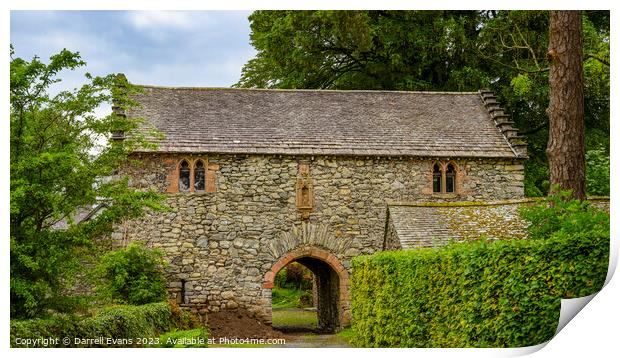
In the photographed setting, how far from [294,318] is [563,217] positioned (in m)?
15.0

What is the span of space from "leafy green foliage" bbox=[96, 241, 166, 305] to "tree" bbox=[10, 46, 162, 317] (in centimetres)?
688

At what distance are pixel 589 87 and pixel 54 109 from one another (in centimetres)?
1310

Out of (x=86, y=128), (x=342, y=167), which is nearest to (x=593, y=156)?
(x=342, y=167)

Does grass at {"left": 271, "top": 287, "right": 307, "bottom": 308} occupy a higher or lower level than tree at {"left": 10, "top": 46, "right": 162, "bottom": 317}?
lower

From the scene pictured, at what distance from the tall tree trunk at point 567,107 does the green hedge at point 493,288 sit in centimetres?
312

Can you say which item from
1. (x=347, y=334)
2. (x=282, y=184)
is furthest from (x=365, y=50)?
(x=347, y=334)

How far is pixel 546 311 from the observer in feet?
30.7

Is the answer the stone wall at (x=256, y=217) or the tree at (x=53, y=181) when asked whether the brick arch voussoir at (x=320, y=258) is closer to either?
the stone wall at (x=256, y=217)

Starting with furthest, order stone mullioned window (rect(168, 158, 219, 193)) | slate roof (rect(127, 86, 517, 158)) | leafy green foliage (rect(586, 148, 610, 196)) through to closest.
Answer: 1. slate roof (rect(127, 86, 517, 158))
2. stone mullioned window (rect(168, 158, 219, 193))
3. leafy green foliage (rect(586, 148, 610, 196))

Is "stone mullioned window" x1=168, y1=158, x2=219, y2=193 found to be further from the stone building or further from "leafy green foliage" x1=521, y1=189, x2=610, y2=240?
"leafy green foliage" x1=521, y1=189, x2=610, y2=240

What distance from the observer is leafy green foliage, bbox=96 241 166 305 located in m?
18.5

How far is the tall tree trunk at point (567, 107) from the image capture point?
13.3 m

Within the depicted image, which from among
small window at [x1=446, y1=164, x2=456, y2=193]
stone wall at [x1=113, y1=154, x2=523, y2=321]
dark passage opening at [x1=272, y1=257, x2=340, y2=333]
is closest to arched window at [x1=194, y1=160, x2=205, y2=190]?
stone wall at [x1=113, y1=154, x2=523, y2=321]

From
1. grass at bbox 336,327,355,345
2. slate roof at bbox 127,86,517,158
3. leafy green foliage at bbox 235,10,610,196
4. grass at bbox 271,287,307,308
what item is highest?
leafy green foliage at bbox 235,10,610,196
